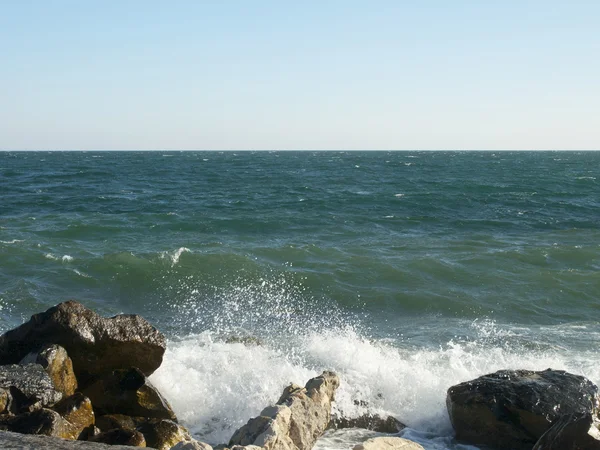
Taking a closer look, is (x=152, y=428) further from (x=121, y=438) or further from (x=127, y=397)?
(x=127, y=397)

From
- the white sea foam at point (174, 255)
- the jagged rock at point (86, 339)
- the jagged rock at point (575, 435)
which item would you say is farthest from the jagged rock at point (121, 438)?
the white sea foam at point (174, 255)

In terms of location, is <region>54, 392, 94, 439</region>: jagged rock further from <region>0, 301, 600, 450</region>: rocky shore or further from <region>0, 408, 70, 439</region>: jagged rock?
<region>0, 408, 70, 439</region>: jagged rock

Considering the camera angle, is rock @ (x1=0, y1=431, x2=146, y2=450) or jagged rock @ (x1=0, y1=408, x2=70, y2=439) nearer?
rock @ (x1=0, y1=431, x2=146, y2=450)

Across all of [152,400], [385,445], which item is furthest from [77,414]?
[385,445]

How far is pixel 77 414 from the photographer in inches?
254

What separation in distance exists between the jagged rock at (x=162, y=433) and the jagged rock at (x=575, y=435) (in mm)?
3536

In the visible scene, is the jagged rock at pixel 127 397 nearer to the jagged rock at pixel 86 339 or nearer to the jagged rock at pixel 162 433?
the jagged rock at pixel 86 339

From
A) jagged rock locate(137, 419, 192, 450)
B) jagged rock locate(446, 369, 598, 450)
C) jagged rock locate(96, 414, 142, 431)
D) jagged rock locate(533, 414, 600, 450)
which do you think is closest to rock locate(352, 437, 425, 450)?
jagged rock locate(533, 414, 600, 450)

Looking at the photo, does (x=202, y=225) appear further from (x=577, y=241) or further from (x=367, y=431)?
(x=367, y=431)

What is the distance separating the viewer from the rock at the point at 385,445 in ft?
19.0

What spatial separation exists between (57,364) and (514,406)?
16.8 feet

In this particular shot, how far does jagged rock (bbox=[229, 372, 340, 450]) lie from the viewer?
21.0 feet

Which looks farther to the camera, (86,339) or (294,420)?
(86,339)

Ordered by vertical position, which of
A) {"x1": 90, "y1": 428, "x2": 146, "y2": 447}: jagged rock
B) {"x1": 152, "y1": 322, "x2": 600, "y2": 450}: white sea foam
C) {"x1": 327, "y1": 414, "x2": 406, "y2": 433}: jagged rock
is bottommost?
{"x1": 327, "y1": 414, "x2": 406, "y2": 433}: jagged rock
